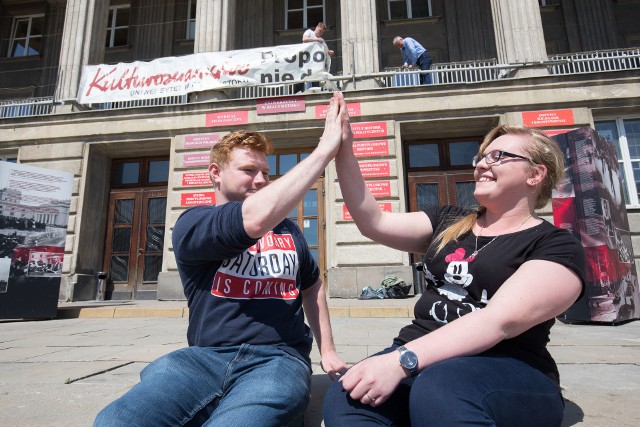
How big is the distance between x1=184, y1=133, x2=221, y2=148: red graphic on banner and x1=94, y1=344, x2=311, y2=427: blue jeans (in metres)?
9.12

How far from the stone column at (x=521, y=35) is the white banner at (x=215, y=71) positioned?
4.63m

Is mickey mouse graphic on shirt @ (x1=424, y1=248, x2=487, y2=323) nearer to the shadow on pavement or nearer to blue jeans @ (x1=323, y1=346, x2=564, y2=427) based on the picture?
blue jeans @ (x1=323, y1=346, x2=564, y2=427)

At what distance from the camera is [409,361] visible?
120cm

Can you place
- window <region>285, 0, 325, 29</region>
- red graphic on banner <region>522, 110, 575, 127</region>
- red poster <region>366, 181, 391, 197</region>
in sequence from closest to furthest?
red graphic on banner <region>522, 110, 575, 127</region>
red poster <region>366, 181, 391, 197</region>
window <region>285, 0, 325, 29</region>

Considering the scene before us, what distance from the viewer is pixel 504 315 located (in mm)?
1216

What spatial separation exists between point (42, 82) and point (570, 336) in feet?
61.2

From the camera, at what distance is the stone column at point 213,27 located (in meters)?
10.6

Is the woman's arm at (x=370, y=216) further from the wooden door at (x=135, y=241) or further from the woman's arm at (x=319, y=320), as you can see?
the wooden door at (x=135, y=241)

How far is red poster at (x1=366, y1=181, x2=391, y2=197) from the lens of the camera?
9.26 m

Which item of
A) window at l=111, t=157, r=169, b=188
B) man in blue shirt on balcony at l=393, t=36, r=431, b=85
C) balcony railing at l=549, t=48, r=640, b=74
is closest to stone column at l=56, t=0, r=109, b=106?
window at l=111, t=157, r=169, b=188

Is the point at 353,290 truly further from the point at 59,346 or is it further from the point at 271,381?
the point at 271,381

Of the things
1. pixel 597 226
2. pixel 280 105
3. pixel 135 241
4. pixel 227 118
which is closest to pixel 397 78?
pixel 280 105

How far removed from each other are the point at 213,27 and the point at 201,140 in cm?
333

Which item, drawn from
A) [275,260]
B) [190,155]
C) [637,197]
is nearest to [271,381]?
[275,260]
